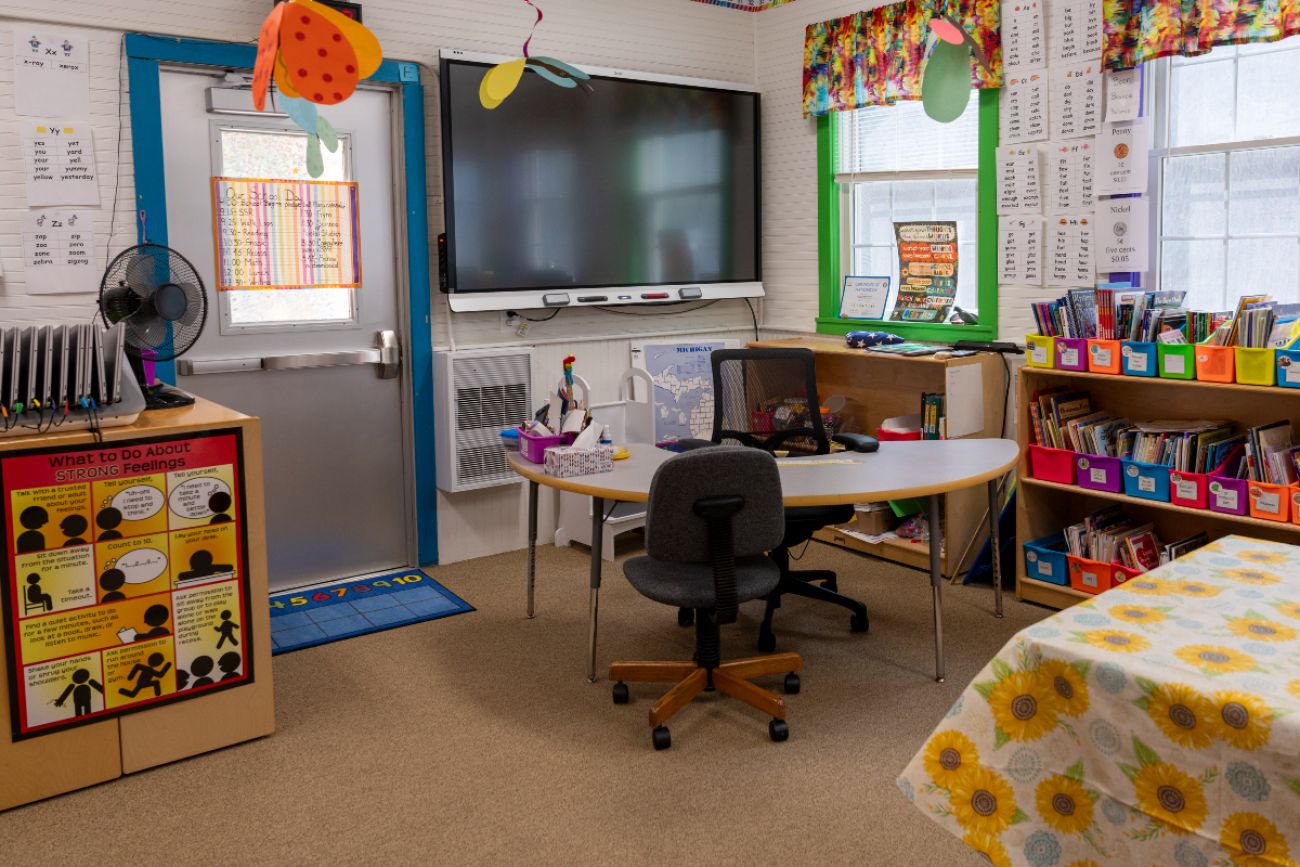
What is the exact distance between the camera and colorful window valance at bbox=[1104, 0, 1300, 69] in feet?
12.4

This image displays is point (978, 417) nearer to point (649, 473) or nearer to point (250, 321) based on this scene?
point (649, 473)

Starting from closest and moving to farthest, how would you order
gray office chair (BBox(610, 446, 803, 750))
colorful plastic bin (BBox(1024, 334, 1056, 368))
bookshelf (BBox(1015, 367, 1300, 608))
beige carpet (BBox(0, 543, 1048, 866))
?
beige carpet (BBox(0, 543, 1048, 866))
gray office chair (BBox(610, 446, 803, 750))
bookshelf (BBox(1015, 367, 1300, 608))
colorful plastic bin (BBox(1024, 334, 1056, 368))

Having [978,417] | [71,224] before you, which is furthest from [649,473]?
[71,224]

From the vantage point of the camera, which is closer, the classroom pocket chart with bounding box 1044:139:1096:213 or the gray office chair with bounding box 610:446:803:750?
the gray office chair with bounding box 610:446:803:750

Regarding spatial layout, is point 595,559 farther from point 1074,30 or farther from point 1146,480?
point 1074,30

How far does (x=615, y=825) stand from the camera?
2.80 m

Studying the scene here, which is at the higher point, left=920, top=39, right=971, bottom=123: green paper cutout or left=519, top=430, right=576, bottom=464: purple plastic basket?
left=920, top=39, right=971, bottom=123: green paper cutout

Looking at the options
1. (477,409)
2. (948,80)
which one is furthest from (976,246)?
(477,409)

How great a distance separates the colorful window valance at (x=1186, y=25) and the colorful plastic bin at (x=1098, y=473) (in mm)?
1462

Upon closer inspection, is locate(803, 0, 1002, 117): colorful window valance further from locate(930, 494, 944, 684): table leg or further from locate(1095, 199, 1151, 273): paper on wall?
locate(930, 494, 944, 684): table leg

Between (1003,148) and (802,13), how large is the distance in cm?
138

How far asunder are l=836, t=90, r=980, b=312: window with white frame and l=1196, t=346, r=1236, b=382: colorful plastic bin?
4.41ft

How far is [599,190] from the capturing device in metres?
5.19

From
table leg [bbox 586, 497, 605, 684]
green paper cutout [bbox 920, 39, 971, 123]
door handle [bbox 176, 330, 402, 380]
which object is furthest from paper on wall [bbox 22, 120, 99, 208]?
green paper cutout [bbox 920, 39, 971, 123]
